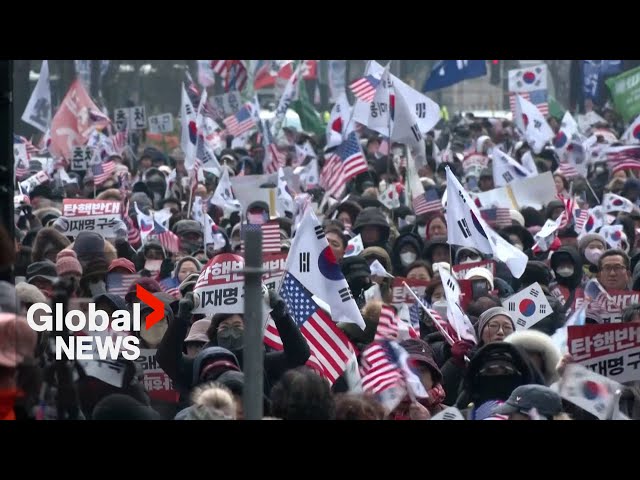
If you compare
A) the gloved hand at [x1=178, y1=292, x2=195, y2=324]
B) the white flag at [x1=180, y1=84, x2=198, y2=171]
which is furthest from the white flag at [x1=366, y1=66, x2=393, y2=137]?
the gloved hand at [x1=178, y1=292, x2=195, y2=324]

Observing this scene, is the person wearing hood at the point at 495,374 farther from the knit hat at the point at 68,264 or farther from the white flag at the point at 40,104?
the white flag at the point at 40,104

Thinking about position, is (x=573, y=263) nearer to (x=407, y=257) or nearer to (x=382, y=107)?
(x=407, y=257)

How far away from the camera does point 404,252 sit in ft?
40.6

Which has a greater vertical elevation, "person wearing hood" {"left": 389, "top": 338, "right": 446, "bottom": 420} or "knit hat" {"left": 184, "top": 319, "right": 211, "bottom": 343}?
"knit hat" {"left": 184, "top": 319, "right": 211, "bottom": 343}

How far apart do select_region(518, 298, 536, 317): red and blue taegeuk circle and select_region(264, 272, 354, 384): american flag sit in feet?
7.23

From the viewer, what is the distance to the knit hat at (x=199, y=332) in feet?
25.8

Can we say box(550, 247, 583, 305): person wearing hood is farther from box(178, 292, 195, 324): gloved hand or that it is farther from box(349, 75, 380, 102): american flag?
box(349, 75, 380, 102): american flag

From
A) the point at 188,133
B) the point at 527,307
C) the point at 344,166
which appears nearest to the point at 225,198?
the point at 344,166

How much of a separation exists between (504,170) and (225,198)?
10.2 ft

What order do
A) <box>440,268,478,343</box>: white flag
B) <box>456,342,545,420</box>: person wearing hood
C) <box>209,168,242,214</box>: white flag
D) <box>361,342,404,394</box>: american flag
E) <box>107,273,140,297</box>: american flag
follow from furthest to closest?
1. <box>209,168,242,214</box>: white flag
2. <box>107,273,140,297</box>: american flag
3. <box>440,268,478,343</box>: white flag
4. <box>456,342,545,420</box>: person wearing hood
5. <box>361,342,404,394</box>: american flag

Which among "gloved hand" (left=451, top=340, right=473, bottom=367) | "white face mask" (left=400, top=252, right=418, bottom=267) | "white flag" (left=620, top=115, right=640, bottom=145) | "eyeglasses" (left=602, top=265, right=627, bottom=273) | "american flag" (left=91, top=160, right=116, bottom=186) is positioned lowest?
"gloved hand" (left=451, top=340, right=473, bottom=367)

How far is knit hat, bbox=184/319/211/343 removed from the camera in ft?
25.8

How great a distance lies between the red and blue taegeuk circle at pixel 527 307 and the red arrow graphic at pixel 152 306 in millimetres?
2392
